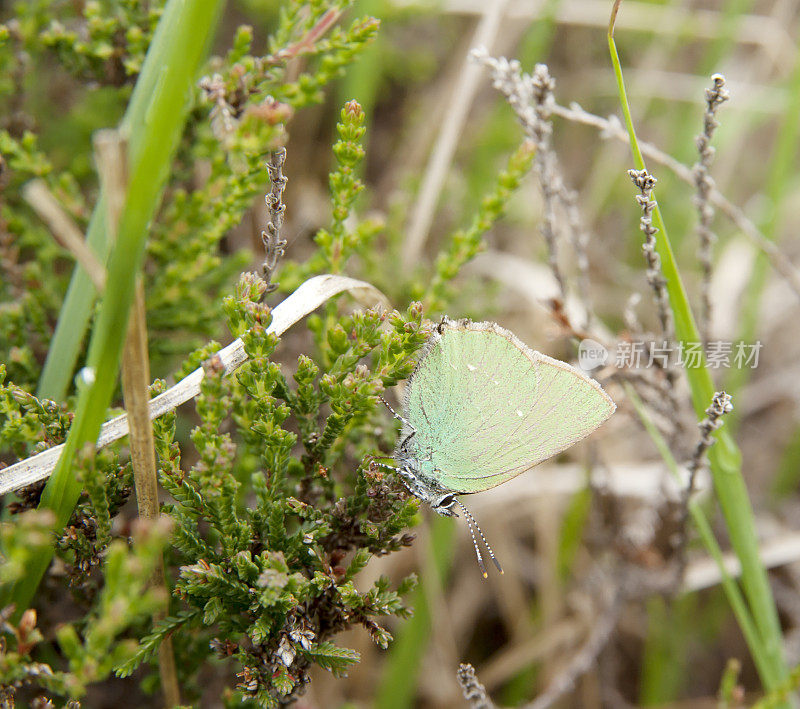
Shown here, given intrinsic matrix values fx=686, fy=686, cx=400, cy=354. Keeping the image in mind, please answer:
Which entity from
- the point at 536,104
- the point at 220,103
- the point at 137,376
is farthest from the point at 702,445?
the point at 220,103

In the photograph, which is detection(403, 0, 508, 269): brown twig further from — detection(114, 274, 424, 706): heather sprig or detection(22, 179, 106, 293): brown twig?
detection(22, 179, 106, 293): brown twig

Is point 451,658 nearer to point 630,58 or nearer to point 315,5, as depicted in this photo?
point 315,5

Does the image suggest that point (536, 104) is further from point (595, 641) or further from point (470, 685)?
point (595, 641)

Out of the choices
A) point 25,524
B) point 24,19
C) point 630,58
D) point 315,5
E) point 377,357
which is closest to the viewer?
point 25,524

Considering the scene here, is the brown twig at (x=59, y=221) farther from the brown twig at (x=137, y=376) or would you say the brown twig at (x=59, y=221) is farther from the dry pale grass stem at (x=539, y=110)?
the dry pale grass stem at (x=539, y=110)

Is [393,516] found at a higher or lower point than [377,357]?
lower

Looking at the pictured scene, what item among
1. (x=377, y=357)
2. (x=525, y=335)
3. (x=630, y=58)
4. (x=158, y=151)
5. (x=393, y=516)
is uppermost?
(x=630, y=58)

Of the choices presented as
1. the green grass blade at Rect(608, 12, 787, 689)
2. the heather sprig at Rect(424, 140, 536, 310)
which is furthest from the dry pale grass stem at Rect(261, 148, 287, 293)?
the green grass blade at Rect(608, 12, 787, 689)

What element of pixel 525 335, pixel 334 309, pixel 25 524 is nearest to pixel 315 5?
pixel 334 309
